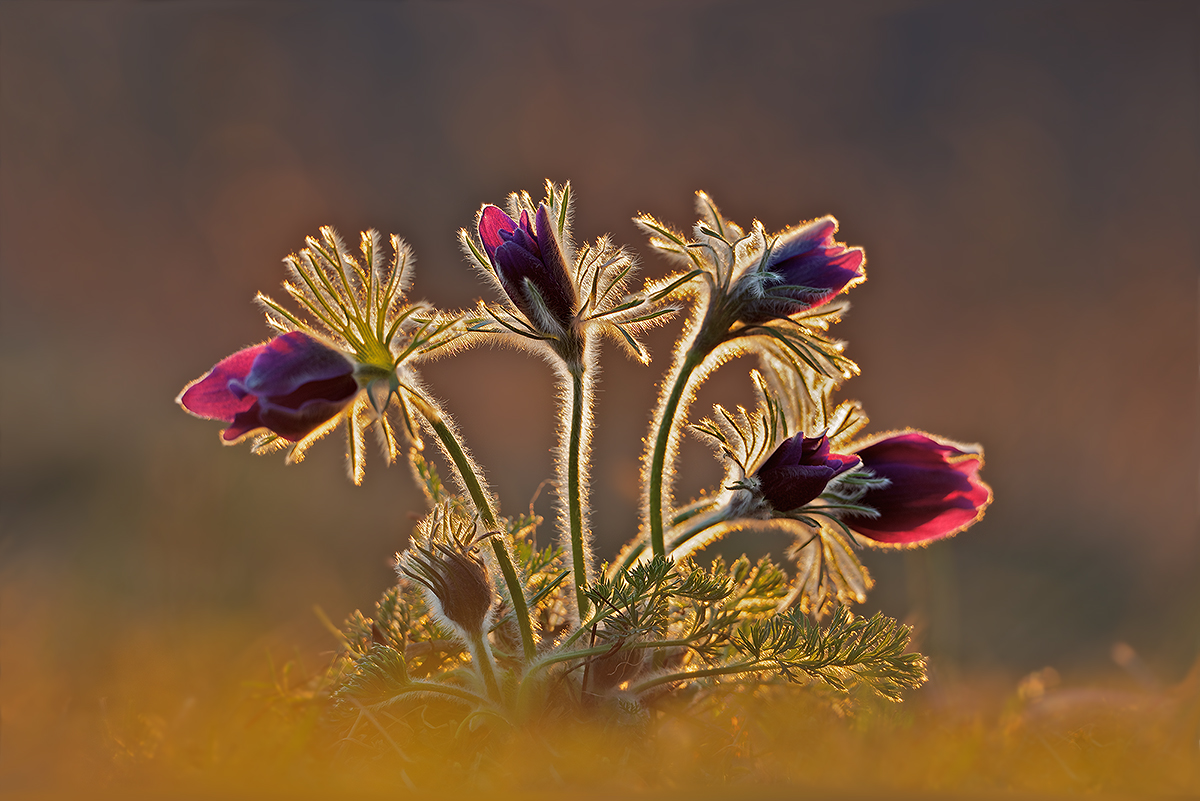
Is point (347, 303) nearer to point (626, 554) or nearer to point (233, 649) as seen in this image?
point (626, 554)

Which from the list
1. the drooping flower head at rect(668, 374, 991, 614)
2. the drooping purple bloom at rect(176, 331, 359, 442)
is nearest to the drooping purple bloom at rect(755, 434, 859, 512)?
the drooping flower head at rect(668, 374, 991, 614)

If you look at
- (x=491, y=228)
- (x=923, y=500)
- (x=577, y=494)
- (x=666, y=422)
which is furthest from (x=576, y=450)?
(x=923, y=500)

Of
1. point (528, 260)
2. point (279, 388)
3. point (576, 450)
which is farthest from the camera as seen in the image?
point (576, 450)

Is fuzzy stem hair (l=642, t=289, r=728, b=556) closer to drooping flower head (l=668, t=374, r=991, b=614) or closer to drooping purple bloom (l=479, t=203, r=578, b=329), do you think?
drooping flower head (l=668, t=374, r=991, b=614)

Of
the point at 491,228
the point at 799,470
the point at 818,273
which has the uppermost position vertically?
the point at 491,228

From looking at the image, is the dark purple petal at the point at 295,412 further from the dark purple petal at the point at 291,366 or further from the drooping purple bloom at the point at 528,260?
the drooping purple bloom at the point at 528,260

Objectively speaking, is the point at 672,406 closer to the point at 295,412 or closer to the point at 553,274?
the point at 553,274
